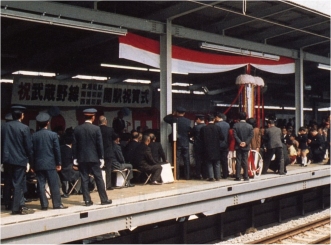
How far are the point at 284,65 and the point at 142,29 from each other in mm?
5307

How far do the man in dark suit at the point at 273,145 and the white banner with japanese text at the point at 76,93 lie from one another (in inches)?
251

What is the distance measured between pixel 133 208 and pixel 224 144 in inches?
129

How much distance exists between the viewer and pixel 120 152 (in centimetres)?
840

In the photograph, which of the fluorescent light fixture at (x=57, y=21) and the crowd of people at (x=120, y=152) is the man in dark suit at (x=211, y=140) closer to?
the crowd of people at (x=120, y=152)

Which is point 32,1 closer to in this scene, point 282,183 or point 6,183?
point 6,183

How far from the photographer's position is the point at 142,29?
9062 mm

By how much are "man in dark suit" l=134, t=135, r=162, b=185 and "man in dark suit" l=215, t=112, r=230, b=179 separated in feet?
4.61

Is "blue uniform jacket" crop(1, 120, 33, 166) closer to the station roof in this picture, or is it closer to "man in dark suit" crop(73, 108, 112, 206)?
"man in dark suit" crop(73, 108, 112, 206)

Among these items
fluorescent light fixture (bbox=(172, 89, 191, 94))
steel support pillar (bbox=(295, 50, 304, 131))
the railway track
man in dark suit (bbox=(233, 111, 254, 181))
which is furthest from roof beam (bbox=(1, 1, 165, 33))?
fluorescent light fixture (bbox=(172, 89, 191, 94))

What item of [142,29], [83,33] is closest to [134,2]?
[142,29]

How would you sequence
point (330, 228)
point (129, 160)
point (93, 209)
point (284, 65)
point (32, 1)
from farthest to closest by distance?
point (284, 65) < point (330, 228) < point (129, 160) < point (32, 1) < point (93, 209)

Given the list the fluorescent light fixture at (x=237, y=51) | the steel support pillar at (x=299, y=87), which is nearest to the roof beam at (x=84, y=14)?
the fluorescent light fixture at (x=237, y=51)

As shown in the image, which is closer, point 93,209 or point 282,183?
point 93,209

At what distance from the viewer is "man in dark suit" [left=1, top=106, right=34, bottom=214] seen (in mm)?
5988
